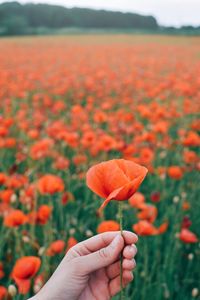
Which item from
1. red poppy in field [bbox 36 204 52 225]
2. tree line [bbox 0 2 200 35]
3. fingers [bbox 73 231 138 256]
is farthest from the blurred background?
tree line [bbox 0 2 200 35]

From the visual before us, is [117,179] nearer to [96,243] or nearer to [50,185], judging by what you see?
[96,243]

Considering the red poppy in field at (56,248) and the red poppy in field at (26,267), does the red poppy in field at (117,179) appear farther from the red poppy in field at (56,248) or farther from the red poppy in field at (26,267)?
the red poppy in field at (56,248)

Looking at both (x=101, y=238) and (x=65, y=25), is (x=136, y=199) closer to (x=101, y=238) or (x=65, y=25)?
(x=101, y=238)

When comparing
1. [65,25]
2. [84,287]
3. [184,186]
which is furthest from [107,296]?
[65,25]

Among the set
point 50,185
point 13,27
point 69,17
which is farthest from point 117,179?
point 69,17

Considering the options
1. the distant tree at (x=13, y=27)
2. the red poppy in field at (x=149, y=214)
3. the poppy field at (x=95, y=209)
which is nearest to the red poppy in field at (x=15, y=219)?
the poppy field at (x=95, y=209)

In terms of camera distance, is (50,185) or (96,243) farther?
(50,185)
